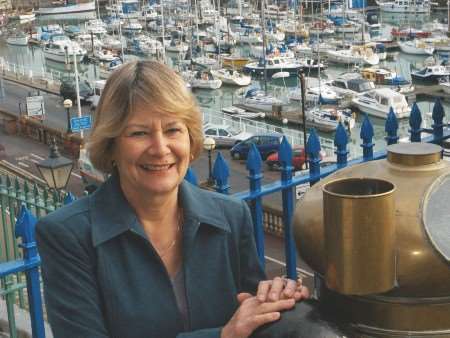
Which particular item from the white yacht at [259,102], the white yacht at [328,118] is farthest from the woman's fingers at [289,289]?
the white yacht at [259,102]

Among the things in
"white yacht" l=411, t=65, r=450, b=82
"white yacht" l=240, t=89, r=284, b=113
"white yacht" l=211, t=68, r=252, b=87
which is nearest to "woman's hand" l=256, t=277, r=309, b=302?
"white yacht" l=240, t=89, r=284, b=113

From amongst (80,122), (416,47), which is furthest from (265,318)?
(416,47)

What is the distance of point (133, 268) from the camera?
1.94 meters

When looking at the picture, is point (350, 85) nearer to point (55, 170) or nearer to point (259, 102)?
point (259, 102)

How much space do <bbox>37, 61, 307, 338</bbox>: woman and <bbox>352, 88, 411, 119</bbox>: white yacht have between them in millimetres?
30360

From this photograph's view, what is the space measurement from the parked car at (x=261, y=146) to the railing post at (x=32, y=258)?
72.6 ft

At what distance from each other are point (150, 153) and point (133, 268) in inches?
11.4

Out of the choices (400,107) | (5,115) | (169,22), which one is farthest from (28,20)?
(400,107)

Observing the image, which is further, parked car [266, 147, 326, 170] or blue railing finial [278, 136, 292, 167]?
parked car [266, 147, 326, 170]

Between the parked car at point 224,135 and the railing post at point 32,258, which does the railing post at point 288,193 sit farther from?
the parked car at point 224,135

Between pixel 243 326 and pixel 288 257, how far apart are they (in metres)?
1.94

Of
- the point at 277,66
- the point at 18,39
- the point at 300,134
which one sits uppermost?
the point at 18,39

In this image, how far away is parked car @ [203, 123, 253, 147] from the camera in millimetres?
28328

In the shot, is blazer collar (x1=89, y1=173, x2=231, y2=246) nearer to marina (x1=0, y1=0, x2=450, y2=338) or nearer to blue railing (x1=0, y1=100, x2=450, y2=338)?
marina (x1=0, y1=0, x2=450, y2=338)
